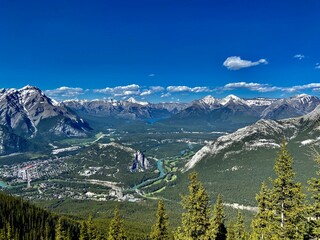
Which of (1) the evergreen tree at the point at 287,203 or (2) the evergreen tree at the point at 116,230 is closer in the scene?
(1) the evergreen tree at the point at 287,203

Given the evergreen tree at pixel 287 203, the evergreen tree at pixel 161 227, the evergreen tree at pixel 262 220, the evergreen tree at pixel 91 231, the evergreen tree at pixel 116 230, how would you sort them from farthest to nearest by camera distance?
1. the evergreen tree at pixel 91 231
2. the evergreen tree at pixel 116 230
3. the evergreen tree at pixel 161 227
4. the evergreen tree at pixel 262 220
5. the evergreen tree at pixel 287 203

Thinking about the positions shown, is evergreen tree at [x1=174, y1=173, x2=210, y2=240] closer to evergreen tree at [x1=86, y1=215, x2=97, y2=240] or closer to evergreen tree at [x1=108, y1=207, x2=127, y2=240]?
evergreen tree at [x1=108, y1=207, x2=127, y2=240]

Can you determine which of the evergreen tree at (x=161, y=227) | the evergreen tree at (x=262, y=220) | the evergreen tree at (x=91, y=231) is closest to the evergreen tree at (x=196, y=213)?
the evergreen tree at (x=262, y=220)

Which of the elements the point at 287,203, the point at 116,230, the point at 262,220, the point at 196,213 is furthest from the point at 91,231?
the point at 287,203

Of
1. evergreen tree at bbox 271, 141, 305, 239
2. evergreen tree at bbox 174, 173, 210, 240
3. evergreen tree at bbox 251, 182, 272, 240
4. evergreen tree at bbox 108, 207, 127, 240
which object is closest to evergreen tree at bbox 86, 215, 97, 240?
evergreen tree at bbox 108, 207, 127, 240

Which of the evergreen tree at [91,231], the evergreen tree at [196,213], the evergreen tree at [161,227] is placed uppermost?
the evergreen tree at [196,213]

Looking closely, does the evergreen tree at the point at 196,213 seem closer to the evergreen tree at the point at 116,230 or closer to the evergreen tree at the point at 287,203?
the evergreen tree at the point at 287,203

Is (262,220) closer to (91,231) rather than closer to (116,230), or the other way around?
(116,230)

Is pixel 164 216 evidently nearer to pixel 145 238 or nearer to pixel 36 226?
pixel 145 238

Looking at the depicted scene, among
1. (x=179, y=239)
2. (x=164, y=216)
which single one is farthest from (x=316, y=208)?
(x=164, y=216)
